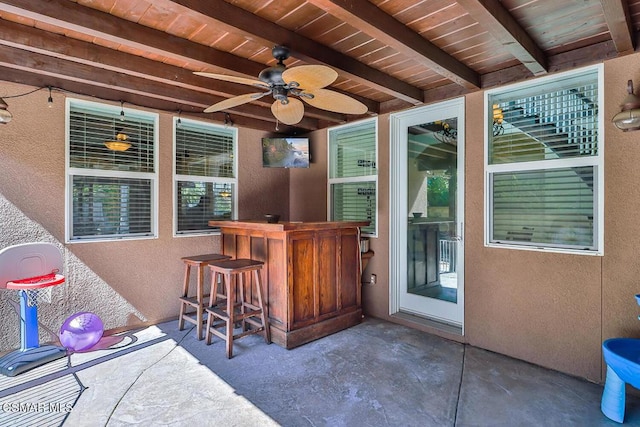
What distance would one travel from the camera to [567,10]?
7.08 feet

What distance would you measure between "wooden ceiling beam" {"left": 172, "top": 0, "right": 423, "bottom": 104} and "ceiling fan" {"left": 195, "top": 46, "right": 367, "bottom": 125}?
0.11 metres

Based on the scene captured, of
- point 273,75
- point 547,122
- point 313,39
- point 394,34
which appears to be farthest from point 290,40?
point 547,122

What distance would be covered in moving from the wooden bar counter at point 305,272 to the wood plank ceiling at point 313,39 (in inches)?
57.8

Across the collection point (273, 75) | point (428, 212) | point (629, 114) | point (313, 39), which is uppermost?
point (313, 39)

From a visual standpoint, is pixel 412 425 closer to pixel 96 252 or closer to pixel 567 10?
pixel 567 10

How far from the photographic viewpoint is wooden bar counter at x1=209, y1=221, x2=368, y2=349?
3.32 meters

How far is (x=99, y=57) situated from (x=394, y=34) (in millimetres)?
2226

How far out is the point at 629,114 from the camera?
2.32 m

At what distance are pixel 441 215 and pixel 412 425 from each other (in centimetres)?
220

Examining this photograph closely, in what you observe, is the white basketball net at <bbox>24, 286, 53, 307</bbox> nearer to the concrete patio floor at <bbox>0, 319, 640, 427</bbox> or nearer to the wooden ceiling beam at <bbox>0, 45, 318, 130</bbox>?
the concrete patio floor at <bbox>0, 319, 640, 427</bbox>

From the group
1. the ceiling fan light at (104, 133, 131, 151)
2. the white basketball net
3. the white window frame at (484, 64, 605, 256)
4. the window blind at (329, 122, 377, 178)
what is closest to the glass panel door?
the white window frame at (484, 64, 605, 256)

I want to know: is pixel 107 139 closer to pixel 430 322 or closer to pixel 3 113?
pixel 3 113

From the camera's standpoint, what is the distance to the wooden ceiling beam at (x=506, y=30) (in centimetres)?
195

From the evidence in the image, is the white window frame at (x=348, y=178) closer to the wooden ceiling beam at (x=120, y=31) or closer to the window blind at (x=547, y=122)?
the window blind at (x=547, y=122)
